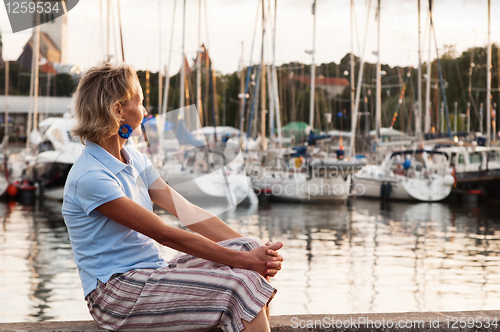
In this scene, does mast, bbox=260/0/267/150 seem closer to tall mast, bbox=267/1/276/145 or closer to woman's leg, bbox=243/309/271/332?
tall mast, bbox=267/1/276/145

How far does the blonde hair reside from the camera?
202 centimetres

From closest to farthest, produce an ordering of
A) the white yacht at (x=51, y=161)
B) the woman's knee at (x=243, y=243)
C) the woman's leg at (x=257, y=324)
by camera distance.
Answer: the woman's leg at (x=257, y=324) < the woman's knee at (x=243, y=243) < the white yacht at (x=51, y=161)

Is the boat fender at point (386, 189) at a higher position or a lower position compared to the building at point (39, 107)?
lower

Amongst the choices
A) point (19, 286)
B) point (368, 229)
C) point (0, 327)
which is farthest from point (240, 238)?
point (368, 229)

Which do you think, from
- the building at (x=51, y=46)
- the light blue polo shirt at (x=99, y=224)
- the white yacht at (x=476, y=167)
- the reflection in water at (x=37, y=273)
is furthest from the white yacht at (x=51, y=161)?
the light blue polo shirt at (x=99, y=224)

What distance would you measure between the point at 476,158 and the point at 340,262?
13.6 metres

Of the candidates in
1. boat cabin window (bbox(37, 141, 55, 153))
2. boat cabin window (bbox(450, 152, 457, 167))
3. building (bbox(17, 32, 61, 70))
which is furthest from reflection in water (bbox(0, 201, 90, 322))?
boat cabin window (bbox(450, 152, 457, 167))

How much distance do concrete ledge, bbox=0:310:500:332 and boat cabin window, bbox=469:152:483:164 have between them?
19.6m

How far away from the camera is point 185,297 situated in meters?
2.01

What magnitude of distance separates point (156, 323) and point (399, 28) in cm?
2347

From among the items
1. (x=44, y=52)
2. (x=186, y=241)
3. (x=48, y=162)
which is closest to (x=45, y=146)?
(x=48, y=162)

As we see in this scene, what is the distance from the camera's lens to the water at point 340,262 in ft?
22.2

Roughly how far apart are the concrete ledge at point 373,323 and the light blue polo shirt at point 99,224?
38 cm

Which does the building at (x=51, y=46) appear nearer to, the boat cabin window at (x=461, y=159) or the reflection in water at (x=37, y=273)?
the reflection in water at (x=37, y=273)
